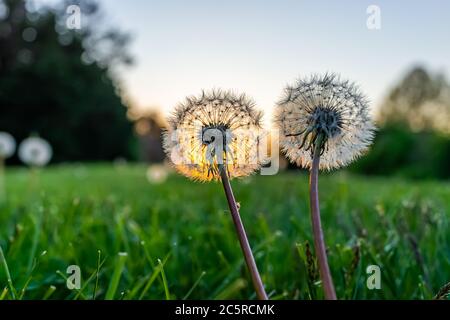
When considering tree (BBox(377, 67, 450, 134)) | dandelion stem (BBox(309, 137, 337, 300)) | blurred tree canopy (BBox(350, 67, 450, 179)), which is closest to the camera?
dandelion stem (BBox(309, 137, 337, 300))

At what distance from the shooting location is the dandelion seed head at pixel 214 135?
53 cm

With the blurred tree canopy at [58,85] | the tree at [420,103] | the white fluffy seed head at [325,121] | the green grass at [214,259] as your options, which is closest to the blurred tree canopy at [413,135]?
the tree at [420,103]

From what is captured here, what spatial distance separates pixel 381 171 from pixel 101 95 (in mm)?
4376

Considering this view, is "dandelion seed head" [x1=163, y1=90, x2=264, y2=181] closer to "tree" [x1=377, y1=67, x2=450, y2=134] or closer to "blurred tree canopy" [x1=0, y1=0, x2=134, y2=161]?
"blurred tree canopy" [x1=0, y1=0, x2=134, y2=161]

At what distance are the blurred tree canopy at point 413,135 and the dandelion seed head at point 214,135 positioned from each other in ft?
18.8

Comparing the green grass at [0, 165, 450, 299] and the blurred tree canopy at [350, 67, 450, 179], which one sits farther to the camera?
the blurred tree canopy at [350, 67, 450, 179]

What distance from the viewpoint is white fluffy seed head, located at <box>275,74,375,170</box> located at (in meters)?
0.52

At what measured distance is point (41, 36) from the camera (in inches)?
192

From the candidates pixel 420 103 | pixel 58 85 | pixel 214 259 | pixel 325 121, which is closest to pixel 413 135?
pixel 420 103

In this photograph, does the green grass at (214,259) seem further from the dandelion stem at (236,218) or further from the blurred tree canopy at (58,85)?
the blurred tree canopy at (58,85)

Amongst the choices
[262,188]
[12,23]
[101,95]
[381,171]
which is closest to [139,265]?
[262,188]

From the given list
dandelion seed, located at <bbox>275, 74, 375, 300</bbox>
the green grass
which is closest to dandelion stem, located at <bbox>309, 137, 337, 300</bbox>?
dandelion seed, located at <bbox>275, 74, 375, 300</bbox>

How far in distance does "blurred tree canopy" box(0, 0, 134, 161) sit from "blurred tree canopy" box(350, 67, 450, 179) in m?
3.26
